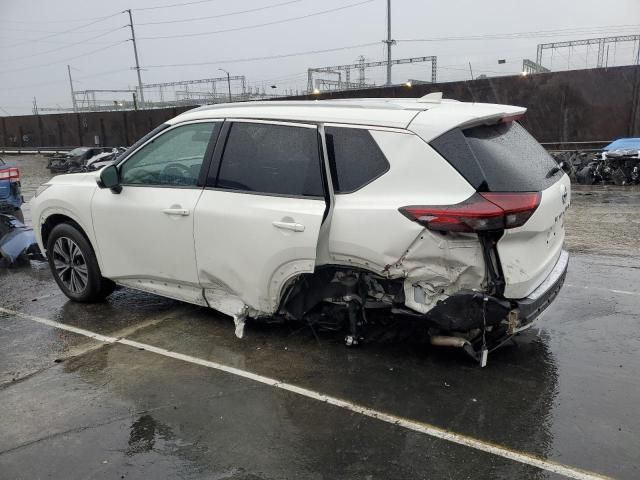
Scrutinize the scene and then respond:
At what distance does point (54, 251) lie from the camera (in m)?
5.55

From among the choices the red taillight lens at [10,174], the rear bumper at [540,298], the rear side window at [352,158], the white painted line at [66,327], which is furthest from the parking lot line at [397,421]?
the red taillight lens at [10,174]

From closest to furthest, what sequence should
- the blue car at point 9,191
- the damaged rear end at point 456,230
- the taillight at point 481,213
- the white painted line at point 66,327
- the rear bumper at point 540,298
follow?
the taillight at point 481,213
the damaged rear end at point 456,230
the rear bumper at point 540,298
the white painted line at point 66,327
the blue car at point 9,191

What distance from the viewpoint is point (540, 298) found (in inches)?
142

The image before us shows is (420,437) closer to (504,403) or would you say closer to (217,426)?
(504,403)

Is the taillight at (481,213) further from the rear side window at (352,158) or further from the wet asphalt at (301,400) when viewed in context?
the wet asphalt at (301,400)

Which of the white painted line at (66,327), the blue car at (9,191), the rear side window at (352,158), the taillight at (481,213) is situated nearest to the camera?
the taillight at (481,213)

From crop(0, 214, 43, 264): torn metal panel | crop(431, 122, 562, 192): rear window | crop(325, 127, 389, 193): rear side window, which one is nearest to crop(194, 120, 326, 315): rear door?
crop(325, 127, 389, 193): rear side window

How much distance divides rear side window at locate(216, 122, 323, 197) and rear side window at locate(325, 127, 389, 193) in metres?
0.12

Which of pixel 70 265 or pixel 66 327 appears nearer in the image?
pixel 66 327

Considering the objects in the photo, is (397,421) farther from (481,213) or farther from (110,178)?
(110,178)

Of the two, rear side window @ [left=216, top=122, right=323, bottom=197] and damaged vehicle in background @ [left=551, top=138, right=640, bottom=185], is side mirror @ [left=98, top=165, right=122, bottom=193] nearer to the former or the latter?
rear side window @ [left=216, top=122, right=323, bottom=197]

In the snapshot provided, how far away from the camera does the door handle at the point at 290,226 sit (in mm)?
3773

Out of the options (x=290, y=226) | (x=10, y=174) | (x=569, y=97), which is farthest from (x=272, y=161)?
(x=569, y=97)

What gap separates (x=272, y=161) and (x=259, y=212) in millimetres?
427
